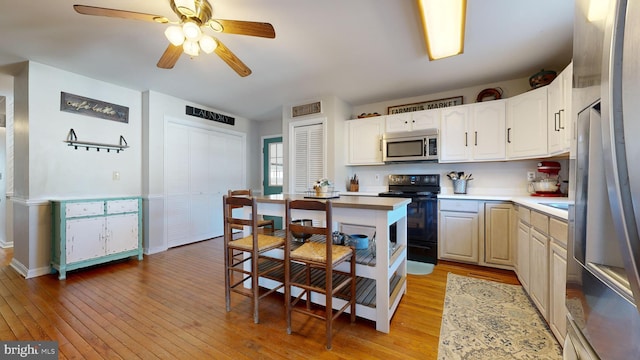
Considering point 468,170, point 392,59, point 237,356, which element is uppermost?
point 392,59

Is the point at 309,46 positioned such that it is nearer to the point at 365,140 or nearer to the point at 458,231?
the point at 365,140

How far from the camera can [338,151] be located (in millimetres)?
4043

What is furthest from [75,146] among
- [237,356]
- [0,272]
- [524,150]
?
[524,150]

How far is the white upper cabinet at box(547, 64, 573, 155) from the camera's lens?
227cm

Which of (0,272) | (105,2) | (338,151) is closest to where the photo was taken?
(105,2)

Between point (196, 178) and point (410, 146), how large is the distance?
12.4 feet

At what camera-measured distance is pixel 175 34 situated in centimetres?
178

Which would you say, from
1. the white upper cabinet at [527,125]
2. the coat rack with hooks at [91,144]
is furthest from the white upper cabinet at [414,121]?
the coat rack with hooks at [91,144]

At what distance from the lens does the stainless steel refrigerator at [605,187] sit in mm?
426

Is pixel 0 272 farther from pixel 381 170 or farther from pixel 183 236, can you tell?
pixel 381 170

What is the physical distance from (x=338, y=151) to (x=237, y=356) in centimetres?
309

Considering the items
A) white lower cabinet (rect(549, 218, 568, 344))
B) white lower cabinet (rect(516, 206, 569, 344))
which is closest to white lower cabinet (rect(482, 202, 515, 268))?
white lower cabinet (rect(516, 206, 569, 344))

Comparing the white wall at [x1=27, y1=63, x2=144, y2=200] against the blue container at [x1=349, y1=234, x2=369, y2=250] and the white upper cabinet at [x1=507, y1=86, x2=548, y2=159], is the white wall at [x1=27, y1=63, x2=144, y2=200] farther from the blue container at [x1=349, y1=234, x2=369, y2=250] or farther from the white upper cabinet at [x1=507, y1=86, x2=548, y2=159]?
the white upper cabinet at [x1=507, y1=86, x2=548, y2=159]

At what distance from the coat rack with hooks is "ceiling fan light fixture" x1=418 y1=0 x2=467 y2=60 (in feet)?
13.6
